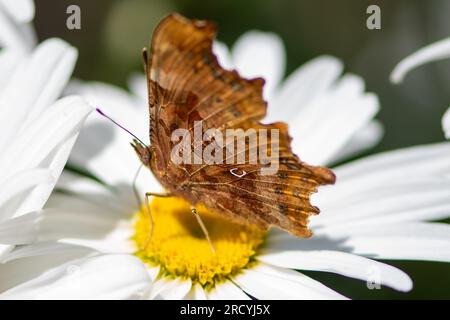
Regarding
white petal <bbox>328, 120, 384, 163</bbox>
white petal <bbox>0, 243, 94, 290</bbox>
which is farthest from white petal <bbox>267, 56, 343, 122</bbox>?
white petal <bbox>0, 243, 94, 290</bbox>

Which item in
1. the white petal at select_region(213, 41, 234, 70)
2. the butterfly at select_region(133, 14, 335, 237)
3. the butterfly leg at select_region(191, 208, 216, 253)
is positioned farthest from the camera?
the white petal at select_region(213, 41, 234, 70)

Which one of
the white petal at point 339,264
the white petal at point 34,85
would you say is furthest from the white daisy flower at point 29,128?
the white petal at point 339,264

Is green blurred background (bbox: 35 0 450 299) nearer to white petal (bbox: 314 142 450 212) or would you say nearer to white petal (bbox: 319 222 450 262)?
white petal (bbox: 314 142 450 212)

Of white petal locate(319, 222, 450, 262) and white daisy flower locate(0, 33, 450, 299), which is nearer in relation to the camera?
white daisy flower locate(0, 33, 450, 299)

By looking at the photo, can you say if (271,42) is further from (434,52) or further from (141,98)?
(434,52)

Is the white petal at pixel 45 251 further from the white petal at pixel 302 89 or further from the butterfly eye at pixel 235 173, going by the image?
the white petal at pixel 302 89

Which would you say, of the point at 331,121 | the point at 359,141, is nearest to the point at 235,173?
the point at 331,121
